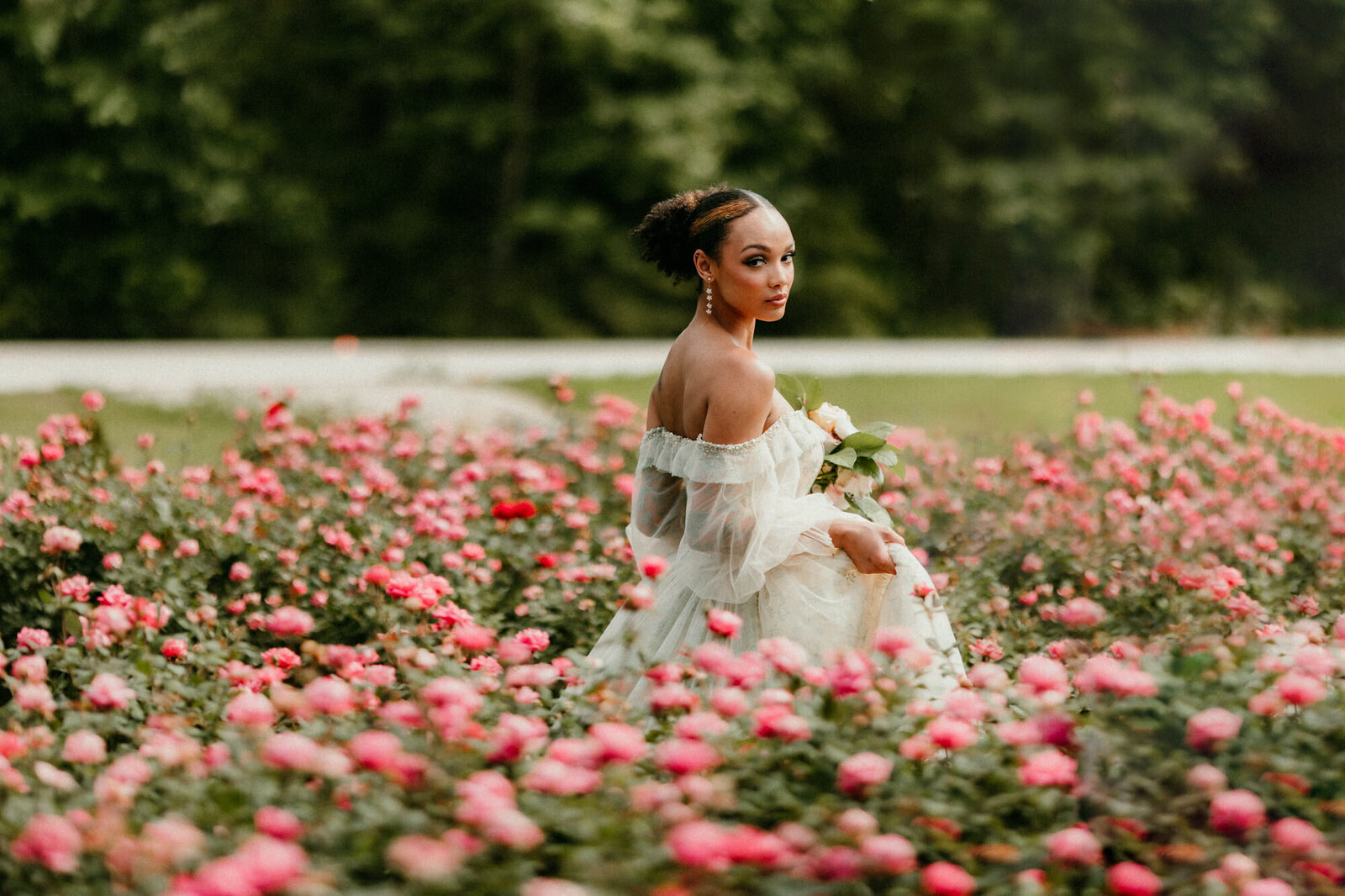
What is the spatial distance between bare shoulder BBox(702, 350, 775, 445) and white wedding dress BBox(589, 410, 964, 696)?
0.09 ft

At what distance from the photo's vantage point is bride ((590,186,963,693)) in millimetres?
2703

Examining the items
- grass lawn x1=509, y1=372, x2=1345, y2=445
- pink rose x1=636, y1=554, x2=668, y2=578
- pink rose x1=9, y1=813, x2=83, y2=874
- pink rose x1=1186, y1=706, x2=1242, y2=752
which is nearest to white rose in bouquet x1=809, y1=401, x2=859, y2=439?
pink rose x1=636, y1=554, x2=668, y2=578

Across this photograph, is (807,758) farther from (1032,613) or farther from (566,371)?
(566,371)

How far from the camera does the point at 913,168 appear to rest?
21234mm

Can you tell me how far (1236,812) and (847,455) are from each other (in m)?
1.37

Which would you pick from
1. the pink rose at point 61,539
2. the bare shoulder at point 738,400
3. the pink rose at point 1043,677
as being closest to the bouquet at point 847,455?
the bare shoulder at point 738,400

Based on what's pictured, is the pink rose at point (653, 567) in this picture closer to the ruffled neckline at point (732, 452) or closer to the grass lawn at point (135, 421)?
the ruffled neckline at point (732, 452)

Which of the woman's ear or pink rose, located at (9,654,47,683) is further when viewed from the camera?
the woman's ear

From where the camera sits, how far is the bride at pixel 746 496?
270cm

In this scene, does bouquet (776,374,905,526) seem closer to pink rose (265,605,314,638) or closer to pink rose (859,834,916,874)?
pink rose (265,605,314,638)

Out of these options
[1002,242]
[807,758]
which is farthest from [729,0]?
[807,758]

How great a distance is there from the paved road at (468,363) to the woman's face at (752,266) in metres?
4.24

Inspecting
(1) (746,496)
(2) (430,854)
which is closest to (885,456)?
(1) (746,496)

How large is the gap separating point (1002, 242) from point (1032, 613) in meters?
18.0
